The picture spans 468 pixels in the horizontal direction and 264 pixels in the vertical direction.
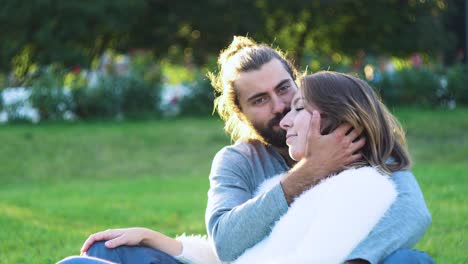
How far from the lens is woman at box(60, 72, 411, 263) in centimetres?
352

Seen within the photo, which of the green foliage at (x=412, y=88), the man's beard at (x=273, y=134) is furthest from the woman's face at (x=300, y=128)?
the green foliage at (x=412, y=88)

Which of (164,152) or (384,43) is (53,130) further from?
(384,43)

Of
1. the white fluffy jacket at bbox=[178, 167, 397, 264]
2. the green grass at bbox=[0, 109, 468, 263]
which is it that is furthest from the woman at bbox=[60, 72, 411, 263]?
the green grass at bbox=[0, 109, 468, 263]

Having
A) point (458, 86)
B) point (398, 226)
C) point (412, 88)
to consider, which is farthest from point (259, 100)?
point (458, 86)

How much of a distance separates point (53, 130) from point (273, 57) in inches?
424

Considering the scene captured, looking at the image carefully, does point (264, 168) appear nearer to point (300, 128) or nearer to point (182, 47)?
point (300, 128)

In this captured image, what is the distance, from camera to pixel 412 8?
26344mm

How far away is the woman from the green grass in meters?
2.47

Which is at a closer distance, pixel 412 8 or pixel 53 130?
pixel 53 130

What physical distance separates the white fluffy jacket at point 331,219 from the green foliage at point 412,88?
47.4ft

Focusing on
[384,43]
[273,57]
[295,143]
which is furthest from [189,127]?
[384,43]

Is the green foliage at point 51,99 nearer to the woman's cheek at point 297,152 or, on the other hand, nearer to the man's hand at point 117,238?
the man's hand at point 117,238

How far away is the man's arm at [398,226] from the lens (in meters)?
3.46

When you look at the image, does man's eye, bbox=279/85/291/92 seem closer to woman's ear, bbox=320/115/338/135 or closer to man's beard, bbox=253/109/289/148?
man's beard, bbox=253/109/289/148
